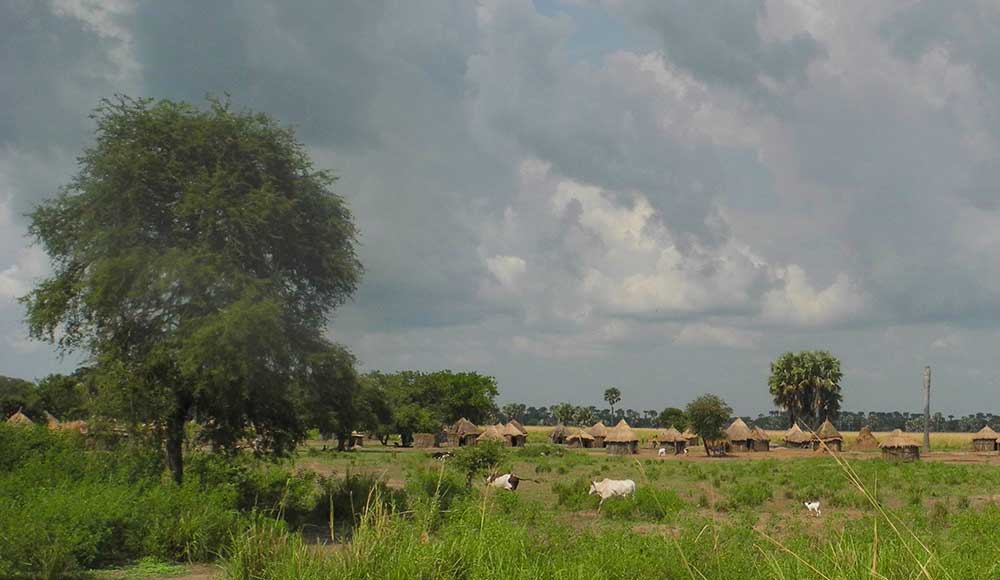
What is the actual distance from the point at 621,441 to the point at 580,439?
12105 millimetres

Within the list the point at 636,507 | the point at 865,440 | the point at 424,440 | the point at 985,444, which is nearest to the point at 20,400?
the point at 424,440

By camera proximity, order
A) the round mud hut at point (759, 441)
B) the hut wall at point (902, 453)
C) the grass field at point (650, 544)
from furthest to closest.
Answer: the round mud hut at point (759, 441) → the hut wall at point (902, 453) → the grass field at point (650, 544)

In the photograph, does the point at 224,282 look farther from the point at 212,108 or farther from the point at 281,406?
the point at 212,108

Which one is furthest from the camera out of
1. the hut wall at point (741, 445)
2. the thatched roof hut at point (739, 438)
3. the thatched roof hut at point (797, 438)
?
the thatched roof hut at point (797, 438)

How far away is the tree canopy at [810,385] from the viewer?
7069cm

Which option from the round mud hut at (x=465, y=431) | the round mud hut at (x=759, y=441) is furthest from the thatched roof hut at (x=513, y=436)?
the round mud hut at (x=759, y=441)

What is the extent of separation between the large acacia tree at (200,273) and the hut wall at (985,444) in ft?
219

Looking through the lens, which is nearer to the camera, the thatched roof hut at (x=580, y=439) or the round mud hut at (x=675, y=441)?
the round mud hut at (x=675, y=441)

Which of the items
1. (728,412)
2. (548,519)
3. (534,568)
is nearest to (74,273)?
(548,519)

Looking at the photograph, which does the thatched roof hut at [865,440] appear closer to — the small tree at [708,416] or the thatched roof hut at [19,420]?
the small tree at [708,416]

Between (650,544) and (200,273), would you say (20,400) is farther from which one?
(650,544)

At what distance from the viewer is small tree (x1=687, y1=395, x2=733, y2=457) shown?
60.2 metres

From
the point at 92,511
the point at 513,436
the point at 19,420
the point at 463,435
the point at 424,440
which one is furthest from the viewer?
the point at 463,435

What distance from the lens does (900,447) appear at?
53125mm
